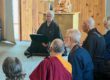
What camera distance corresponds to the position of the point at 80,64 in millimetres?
2994

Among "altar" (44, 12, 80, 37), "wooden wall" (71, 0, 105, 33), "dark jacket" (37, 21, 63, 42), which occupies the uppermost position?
"wooden wall" (71, 0, 105, 33)

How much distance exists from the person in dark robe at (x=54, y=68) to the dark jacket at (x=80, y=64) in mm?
217

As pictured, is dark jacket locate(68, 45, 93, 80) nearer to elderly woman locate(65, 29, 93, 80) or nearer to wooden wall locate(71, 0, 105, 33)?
elderly woman locate(65, 29, 93, 80)

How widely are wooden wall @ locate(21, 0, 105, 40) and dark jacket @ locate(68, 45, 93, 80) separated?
17.2 feet

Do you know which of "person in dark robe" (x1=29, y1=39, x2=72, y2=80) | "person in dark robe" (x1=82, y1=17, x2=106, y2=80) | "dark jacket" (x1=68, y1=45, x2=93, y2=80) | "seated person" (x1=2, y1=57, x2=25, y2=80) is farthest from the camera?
"person in dark robe" (x1=82, y1=17, x2=106, y2=80)

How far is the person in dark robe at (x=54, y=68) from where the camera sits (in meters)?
2.60

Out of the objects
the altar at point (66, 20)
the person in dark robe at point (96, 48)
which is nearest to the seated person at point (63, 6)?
the altar at point (66, 20)

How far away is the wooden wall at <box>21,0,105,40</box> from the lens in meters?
8.25

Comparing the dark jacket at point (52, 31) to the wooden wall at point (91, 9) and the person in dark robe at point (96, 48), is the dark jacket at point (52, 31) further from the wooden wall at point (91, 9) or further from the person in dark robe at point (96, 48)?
the person in dark robe at point (96, 48)

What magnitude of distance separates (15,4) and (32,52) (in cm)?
225

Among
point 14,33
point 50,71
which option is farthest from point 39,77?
point 14,33

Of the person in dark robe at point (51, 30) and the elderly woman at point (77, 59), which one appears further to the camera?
the person in dark robe at point (51, 30)

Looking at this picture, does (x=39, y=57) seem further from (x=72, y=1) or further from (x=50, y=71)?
(x=50, y=71)

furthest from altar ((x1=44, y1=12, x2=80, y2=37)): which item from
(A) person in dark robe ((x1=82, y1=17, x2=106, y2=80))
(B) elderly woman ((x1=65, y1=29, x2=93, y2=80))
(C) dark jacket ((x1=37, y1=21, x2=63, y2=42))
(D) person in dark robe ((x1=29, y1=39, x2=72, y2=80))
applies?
(D) person in dark robe ((x1=29, y1=39, x2=72, y2=80))
